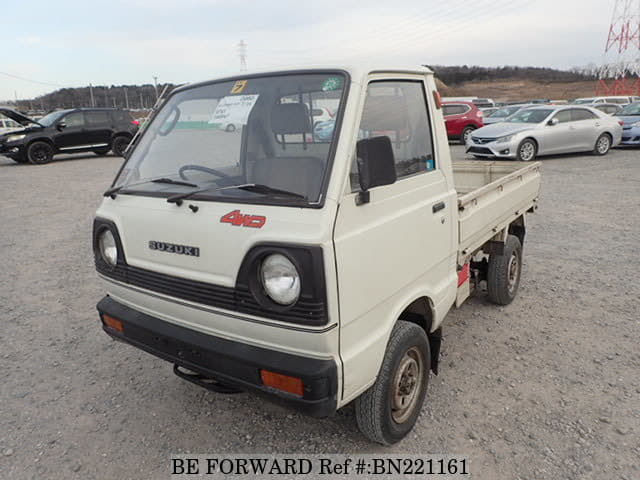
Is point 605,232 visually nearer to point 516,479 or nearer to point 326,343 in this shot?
point 516,479

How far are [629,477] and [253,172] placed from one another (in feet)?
8.40

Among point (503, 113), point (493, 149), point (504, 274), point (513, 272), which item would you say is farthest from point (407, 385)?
point (503, 113)

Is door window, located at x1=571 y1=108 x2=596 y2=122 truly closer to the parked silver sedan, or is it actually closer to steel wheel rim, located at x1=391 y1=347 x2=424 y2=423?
the parked silver sedan

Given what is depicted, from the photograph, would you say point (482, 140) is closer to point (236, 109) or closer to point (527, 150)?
point (527, 150)

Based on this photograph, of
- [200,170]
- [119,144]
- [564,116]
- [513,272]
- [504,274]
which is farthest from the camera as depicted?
[119,144]

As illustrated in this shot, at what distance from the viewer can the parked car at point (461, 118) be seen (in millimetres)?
18266

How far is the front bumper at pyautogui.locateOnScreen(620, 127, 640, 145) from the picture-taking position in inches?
623

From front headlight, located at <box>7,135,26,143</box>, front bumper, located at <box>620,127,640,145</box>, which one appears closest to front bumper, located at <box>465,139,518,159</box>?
front bumper, located at <box>620,127,640,145</box>

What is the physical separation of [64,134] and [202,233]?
55.5ft

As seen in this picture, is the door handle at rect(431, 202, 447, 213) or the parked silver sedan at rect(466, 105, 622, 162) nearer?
the door handle at rect(431, 202, 447, 213)

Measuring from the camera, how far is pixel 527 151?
43.3 ft

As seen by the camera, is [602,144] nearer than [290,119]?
No

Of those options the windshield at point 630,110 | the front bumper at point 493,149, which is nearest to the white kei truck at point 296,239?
the front bumper at point 493,149

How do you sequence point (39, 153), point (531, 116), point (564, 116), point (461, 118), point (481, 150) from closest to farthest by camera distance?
point (481, 150) → point (564, 116) → point (531, 116) → point (39, 153) → point (461, 118)
